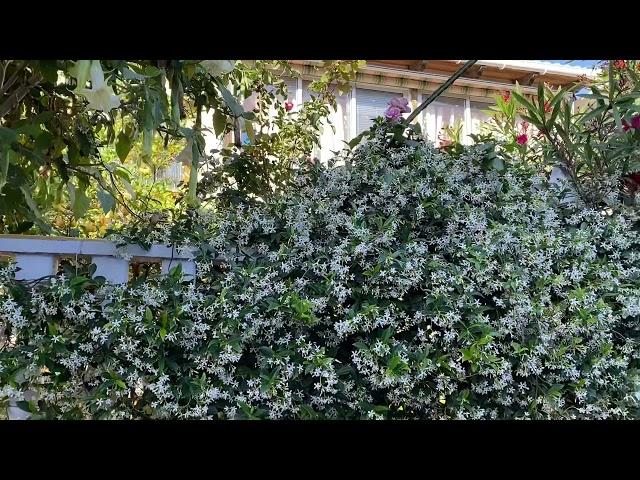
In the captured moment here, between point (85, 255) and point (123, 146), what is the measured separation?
1.97 ft

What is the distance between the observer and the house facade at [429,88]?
623cm

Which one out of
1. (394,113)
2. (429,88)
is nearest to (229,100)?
(394,113)

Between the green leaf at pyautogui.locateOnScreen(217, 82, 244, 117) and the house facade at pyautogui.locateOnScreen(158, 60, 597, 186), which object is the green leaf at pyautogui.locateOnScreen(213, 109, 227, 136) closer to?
the green leaf at pyautogui.locateOnScreen(217, 82, 244, 117)

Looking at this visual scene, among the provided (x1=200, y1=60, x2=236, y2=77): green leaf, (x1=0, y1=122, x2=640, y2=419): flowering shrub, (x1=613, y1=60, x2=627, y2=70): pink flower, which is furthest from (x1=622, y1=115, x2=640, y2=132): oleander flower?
(x1=200, y1=60, x2=236, y2=77): green leaf

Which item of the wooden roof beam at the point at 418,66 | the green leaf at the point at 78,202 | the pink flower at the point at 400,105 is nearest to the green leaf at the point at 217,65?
the green leaf at the point at 78,202

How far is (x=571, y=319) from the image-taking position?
6.20 feet

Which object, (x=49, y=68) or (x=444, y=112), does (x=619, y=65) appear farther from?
(x=444, y=112)

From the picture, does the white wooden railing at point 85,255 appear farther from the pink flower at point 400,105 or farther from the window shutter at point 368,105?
the window shutter at point 368,105

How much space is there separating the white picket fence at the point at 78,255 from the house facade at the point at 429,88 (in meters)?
3.96

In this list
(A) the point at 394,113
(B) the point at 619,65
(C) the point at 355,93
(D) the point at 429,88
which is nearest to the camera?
(A) the point at 394,113

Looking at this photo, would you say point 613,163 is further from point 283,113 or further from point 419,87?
point 419,87

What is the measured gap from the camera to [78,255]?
170cm
